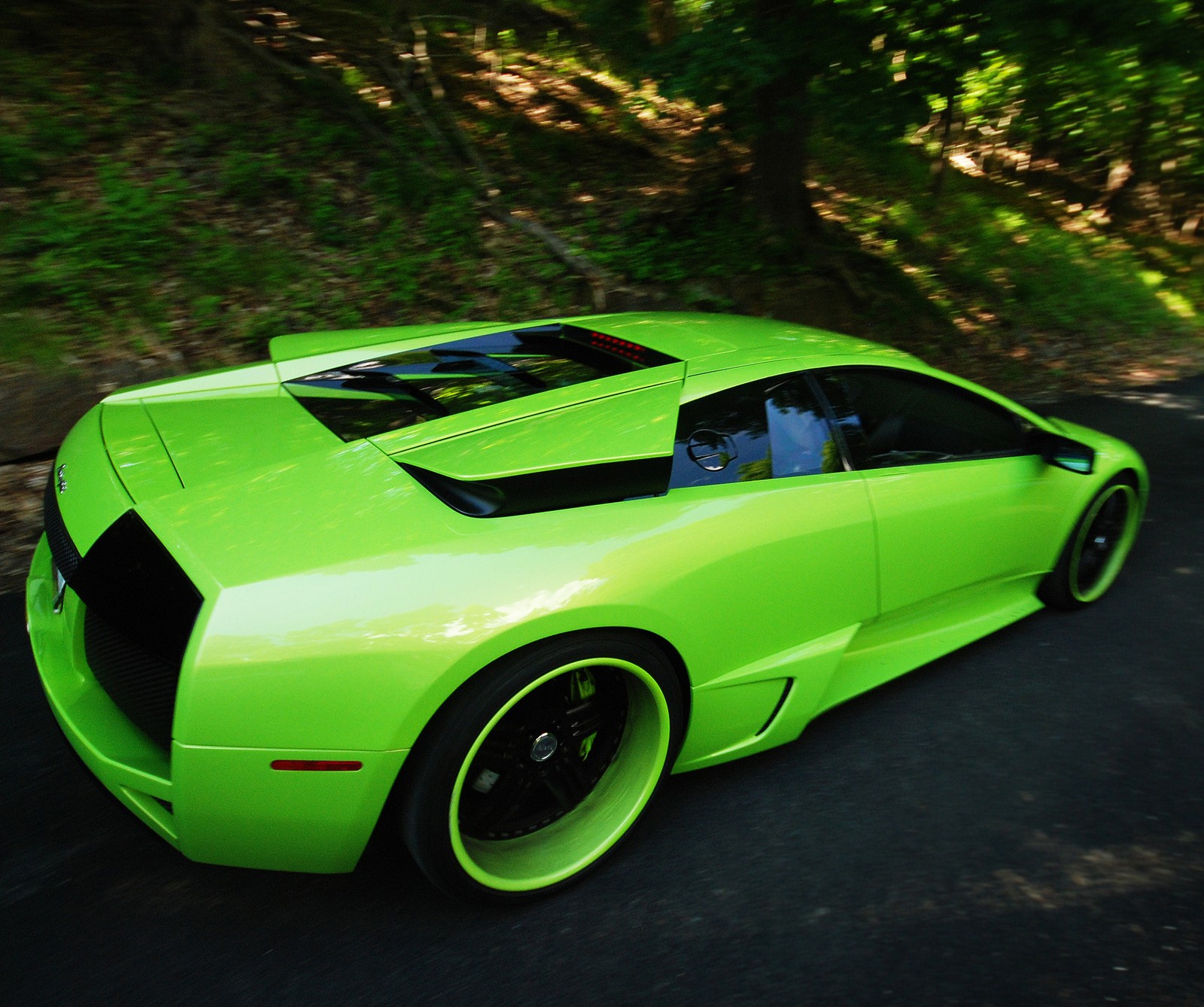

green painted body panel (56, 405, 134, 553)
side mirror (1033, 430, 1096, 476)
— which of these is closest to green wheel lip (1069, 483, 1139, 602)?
side mirror (1033, 430, 1096, 476)

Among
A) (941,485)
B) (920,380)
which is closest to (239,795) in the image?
(941,485)

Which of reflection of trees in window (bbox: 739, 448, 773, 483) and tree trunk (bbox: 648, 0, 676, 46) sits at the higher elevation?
tree trunk (bbox: 648, 0, 676, 46)

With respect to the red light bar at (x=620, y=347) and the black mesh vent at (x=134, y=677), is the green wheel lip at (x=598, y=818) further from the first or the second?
the red light bar at (x=620, y=347)

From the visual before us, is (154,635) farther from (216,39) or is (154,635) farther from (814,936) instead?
(216,39)

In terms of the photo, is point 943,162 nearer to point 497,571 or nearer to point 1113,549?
point 1113,549

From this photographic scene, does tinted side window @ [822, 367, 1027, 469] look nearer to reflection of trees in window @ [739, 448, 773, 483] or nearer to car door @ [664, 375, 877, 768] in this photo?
car door @ [664, 375, 877, 768]

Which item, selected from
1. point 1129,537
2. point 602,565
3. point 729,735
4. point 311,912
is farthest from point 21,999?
point 1129,537

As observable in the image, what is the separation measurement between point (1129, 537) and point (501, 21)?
29.7ft

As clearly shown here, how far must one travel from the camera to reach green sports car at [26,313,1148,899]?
2027 mm

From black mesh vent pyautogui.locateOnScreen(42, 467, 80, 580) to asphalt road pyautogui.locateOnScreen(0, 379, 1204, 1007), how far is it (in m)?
0.81

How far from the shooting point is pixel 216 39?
8227mm

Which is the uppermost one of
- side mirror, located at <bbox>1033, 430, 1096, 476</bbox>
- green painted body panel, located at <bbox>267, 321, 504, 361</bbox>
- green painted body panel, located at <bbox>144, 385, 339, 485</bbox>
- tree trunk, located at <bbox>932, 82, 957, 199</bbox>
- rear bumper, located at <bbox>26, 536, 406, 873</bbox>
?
tree trunk, located at <bbox>932, 82, 957, 199</bbox>

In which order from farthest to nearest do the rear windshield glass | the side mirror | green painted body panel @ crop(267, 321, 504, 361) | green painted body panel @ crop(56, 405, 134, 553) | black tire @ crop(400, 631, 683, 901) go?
1. the side mirror
2. green painted body panel @ crop(267, 321, 504, 361)
3. the rear windshield glass
4. green painted body panel @ crop(56, 405, 134, 553)
5. black tire @ crop(400, 631, 683, 901)

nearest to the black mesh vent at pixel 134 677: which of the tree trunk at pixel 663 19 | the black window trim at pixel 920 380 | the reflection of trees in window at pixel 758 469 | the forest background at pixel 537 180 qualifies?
the reflection of trees in window at pixel 758 469
